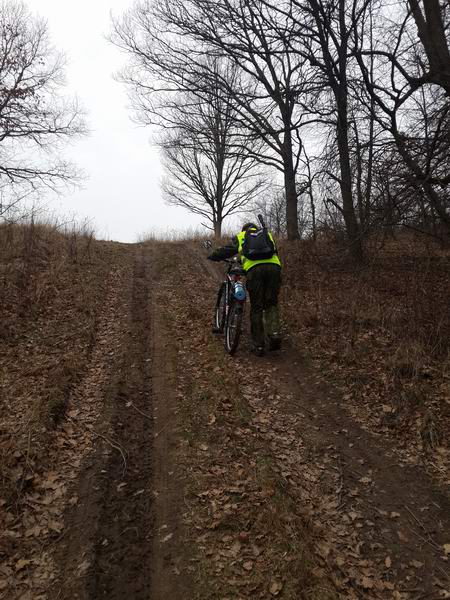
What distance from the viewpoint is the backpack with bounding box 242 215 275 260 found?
6859 mm

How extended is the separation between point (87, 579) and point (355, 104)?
35.8 ft

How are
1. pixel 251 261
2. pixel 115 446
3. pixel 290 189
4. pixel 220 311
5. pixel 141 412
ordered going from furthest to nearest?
pixel 290 189, pixel 220 311, pixel 251 261, pixel 141 412, pixel 115 446

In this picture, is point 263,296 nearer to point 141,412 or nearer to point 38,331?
point 141,412

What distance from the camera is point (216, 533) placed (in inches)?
137

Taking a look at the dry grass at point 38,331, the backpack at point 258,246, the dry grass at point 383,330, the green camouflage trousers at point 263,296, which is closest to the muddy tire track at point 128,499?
the dry grass at point 38,331

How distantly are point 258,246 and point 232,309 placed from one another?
46.5 inches

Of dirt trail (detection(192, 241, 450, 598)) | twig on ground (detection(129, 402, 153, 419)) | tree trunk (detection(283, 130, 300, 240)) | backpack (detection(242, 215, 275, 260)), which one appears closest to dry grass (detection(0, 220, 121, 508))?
twig on ground (detection(129, 402, 153, 419))

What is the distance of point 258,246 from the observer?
686cm

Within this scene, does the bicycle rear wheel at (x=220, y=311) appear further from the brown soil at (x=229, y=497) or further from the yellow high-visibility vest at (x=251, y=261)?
the brown soil at (x=229, y=497)

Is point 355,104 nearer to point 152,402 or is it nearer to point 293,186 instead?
point 293,186

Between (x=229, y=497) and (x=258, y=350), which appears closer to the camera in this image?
(x=229, y=497)

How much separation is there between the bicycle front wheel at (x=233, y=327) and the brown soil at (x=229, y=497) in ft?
1.59

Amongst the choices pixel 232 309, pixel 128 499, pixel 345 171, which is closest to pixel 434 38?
pixel 345 171

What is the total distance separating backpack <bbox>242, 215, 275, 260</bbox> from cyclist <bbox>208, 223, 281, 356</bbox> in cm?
3
